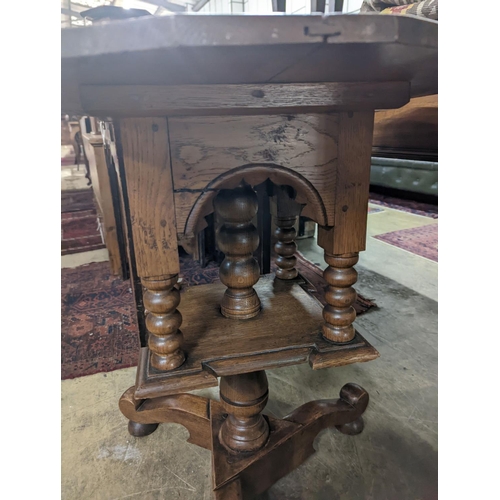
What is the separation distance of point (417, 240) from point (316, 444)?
2168mm

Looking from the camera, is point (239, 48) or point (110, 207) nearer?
point (239, 48)

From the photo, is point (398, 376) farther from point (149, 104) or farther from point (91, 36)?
point (91, 36)

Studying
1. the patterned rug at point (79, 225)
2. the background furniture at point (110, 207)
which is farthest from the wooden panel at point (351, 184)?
the patterned rug at point (79, 225)

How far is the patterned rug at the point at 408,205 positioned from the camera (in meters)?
3.73

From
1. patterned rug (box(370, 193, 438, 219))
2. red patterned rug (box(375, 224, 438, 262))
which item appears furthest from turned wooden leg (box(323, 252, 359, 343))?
patterned rug (box(370, 193, 438, 219))

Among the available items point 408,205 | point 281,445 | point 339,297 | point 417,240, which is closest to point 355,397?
point 281,445

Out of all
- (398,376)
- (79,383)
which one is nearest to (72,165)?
(79,383)

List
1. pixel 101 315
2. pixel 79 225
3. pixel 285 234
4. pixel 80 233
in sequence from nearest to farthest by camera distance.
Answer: pixel 285 234
pixel 101 315
pixel 80 233
pixel 79 225

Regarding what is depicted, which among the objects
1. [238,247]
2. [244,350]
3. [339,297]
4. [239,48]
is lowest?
[244,350]

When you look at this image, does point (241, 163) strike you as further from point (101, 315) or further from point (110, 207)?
point (110, 207)

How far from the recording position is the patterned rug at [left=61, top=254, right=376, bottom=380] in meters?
1.44

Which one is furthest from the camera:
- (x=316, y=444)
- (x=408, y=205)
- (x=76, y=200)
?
(x=76, y=200)

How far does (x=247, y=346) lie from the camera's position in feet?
2.57

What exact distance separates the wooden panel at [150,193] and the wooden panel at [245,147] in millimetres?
18
